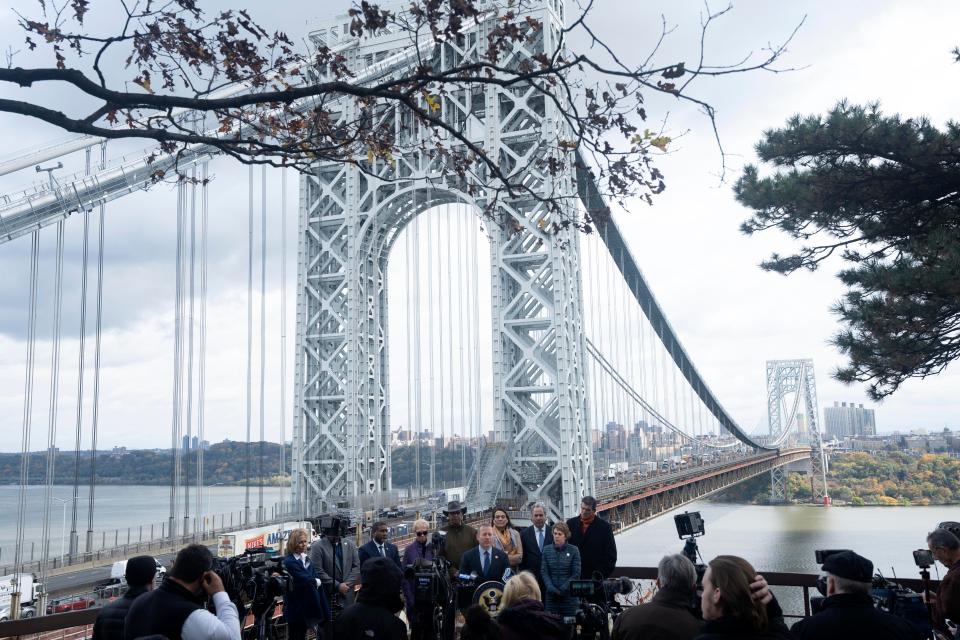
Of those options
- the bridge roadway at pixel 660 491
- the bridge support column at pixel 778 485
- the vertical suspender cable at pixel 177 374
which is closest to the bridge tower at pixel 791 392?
the bridge support column at pixel 778 485

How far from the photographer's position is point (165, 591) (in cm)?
294

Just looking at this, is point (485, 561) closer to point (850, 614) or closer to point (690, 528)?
point (690, 528)

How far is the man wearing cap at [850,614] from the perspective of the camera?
2785mm

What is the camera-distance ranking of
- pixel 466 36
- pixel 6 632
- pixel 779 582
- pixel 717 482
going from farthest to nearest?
pixel 717 482, pixel 466 36, pixel 779 582, pixel 6 632

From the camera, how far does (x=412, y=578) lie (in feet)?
18.7

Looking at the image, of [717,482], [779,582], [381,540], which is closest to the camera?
[779,582]

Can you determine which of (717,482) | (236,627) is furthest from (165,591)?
(717,482)

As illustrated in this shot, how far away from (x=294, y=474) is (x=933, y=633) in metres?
17.9

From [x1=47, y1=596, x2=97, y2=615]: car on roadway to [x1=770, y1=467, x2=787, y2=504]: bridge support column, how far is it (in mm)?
53377

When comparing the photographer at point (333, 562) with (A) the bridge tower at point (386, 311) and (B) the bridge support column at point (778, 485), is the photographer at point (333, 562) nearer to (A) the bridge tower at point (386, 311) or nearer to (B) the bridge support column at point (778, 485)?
(A) the bridge tower at point (386, 311)

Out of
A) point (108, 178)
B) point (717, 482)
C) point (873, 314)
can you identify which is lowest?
point (717, 482)

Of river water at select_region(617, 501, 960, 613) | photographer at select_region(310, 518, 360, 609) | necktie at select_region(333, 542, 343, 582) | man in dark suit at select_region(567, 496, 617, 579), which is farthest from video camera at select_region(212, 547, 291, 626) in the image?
river water at select_region(617, 501, 960, 613)

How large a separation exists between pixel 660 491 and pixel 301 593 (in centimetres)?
2293

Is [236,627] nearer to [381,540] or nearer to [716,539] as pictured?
[381,540]
